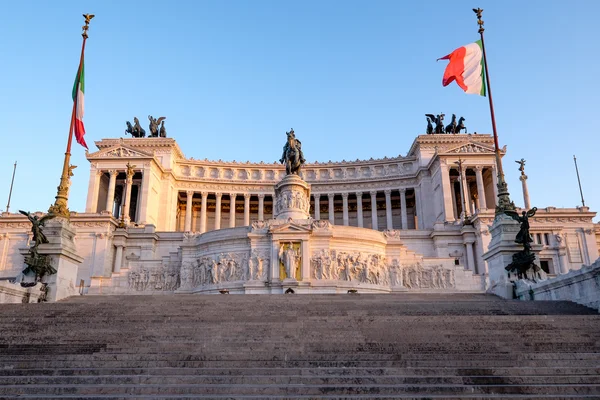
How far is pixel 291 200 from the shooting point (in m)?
33.1

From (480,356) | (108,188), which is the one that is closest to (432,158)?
(108,188)

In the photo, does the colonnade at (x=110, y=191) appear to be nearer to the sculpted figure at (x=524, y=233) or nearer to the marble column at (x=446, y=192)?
the marble column at (x=446, y=192)

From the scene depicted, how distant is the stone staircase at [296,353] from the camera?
838 centimetres

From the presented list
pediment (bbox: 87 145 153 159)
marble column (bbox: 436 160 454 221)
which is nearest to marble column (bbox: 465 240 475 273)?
marble column (bbox: 436 160 454 221)

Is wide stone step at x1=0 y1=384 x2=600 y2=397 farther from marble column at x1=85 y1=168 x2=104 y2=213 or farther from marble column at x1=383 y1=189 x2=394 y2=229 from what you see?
marble column at x1=383 y1=189 x2=394 y2=229

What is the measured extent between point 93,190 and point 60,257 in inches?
1740

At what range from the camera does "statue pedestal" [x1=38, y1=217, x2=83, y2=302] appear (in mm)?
18906

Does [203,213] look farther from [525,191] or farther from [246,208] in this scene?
[525,191]

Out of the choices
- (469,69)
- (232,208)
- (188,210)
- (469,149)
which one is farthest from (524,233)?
(188,210)

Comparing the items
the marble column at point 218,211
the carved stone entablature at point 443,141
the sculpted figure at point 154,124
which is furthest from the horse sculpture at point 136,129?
the carved stone entablature at point 443,141

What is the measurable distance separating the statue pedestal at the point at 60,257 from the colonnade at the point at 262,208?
4415 cm

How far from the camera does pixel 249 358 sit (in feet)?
32.7

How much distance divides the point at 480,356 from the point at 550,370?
1247mm

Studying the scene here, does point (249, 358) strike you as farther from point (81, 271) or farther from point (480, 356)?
point (81, 271)
